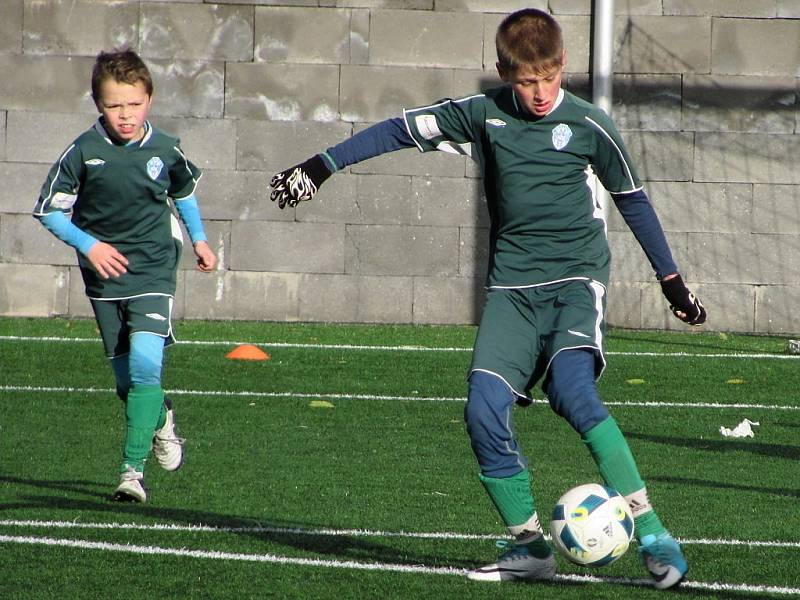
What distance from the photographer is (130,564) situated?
14.4 ft

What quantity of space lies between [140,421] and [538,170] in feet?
6.78

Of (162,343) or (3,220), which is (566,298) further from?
(3,220)

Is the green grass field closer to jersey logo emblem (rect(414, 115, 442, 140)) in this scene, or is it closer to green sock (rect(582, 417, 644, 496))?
green sock (rect(582, 417, 644, 496))

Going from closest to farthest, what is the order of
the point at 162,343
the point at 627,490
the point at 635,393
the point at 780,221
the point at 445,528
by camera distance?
the point at 627,490, the point at 445,528, the point at 162,343, the point at 635,393, the point at 780,221

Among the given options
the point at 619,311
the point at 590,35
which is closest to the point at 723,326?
the point at 619,311

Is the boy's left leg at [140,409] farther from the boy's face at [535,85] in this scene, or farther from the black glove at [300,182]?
the boy's face at [535,85]

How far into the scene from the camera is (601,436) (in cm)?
424

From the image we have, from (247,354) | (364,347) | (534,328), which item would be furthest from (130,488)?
(364,347)

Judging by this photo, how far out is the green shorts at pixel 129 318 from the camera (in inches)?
228

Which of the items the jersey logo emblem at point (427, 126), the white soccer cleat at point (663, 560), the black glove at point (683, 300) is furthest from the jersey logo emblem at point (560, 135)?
the white soccer cleat at point (663, 560)

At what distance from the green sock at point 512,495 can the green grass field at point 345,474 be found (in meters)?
0.22

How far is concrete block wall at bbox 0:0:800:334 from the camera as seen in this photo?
1252 centimetres

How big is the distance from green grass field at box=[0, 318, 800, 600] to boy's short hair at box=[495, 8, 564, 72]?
5.01ft

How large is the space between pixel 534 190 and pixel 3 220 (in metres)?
9.10
